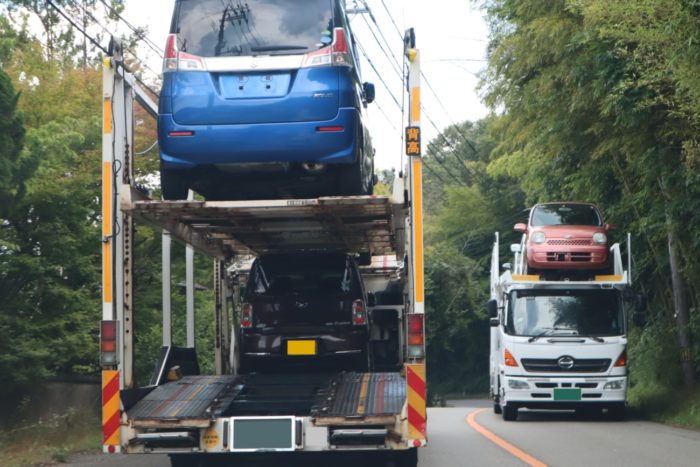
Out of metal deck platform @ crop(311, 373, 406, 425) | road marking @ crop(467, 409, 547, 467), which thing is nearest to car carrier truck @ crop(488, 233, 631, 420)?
road marking @ crop(467, 409, 547, 467)

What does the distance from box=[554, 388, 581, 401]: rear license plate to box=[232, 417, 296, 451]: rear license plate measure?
36.0 ft

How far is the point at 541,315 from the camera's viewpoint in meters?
19.2

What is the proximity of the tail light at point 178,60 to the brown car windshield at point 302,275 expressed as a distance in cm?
280

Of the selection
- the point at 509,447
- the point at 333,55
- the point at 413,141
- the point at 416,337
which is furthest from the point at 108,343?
the point at 509,447

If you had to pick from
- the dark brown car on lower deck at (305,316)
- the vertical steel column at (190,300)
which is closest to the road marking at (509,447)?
the dark brown car on lower deck at (305,316)

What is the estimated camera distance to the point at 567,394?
18875 mm

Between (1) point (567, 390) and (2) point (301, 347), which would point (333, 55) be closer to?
(2) point (301, 347)

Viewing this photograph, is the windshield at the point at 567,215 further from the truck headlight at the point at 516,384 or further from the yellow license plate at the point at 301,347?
the yellow license plate at the point at 301,347

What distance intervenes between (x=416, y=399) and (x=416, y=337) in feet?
1.68

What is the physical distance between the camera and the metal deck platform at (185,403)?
29.3 feet

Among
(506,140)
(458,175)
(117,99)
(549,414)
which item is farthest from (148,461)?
(458,175)

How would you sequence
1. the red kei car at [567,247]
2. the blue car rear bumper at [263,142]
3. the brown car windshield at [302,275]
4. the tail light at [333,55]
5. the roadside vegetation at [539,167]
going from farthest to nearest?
the red kei car at [567,247], the roadside vegetation at [539,167], the brown car windshield at [302,275], the tail light at [333,55], the blue car rear bumper at [263,142]

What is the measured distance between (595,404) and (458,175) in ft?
176

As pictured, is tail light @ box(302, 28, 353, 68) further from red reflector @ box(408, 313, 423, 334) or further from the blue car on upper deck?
red reflector @ box(408, 313, 423, 334)
